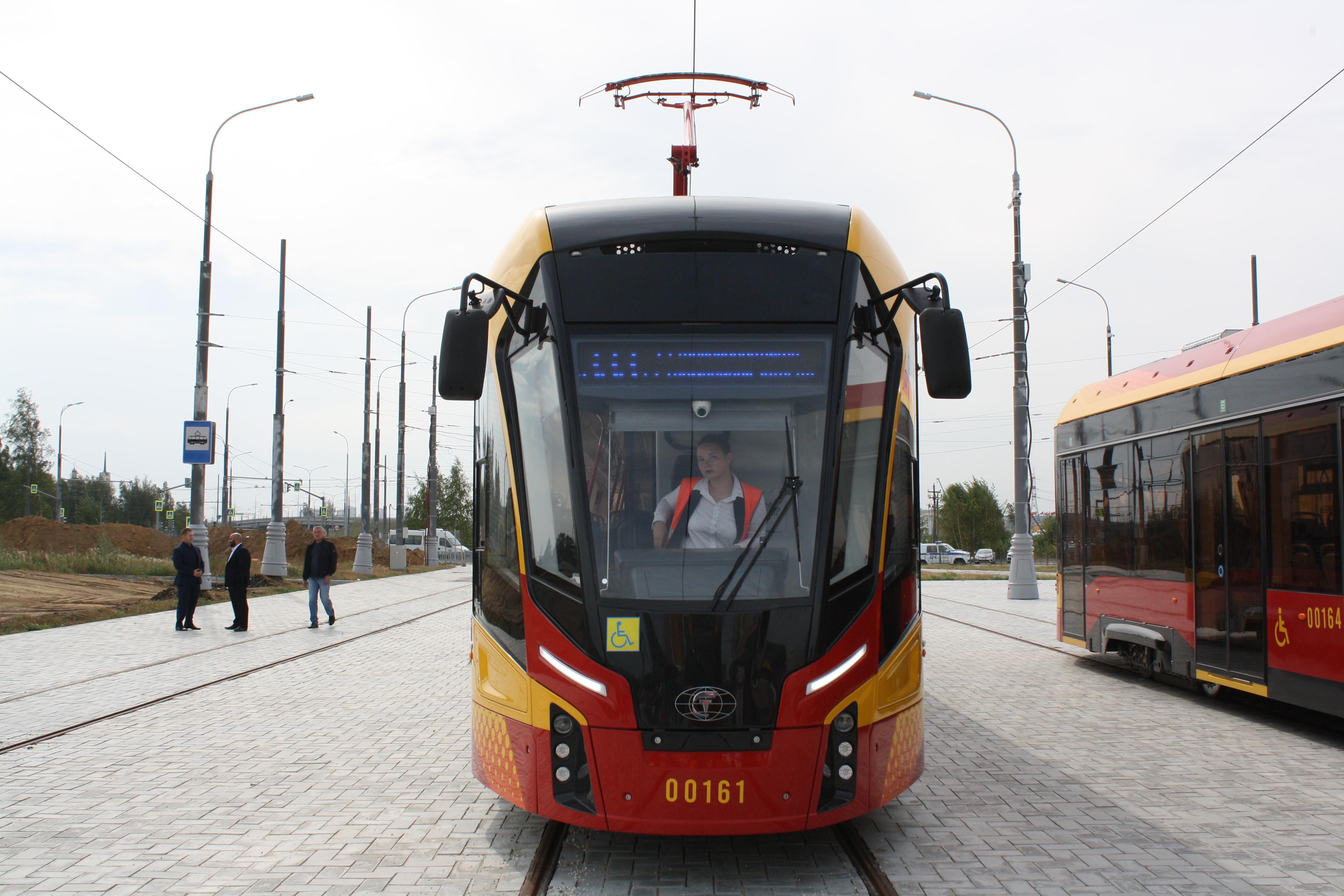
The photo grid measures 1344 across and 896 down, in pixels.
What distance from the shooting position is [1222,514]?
902cm

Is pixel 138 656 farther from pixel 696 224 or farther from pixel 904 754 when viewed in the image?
pixel 904 754

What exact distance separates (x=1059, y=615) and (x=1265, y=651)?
14.6ft

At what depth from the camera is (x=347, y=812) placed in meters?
5.99

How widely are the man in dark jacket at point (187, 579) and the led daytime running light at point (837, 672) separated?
42.0 feet

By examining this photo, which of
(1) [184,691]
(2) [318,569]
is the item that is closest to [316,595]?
(2) [318,569]

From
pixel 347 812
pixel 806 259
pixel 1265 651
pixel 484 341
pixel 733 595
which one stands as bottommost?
pixel 347 812

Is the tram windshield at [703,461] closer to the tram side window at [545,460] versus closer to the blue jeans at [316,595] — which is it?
the tram side window at [545,460]

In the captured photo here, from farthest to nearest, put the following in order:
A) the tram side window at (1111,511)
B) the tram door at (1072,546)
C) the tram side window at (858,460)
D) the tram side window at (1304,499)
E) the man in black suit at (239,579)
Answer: the man in black suit at (239,579) < the tram door at (1072,546) < the tram side window at (1111,511) < the tram side window at (1304,499) < the tram side window at (858,460)

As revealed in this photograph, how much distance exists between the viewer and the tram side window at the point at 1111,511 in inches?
427

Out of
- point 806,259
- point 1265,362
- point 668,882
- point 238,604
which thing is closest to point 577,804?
point 668,882

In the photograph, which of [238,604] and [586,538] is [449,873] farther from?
[238,604]

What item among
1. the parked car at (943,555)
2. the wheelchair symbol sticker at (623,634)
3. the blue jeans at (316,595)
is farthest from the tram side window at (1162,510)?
the parked car at (943,555)

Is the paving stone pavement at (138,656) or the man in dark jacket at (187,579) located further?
the man in dark jacket at (187,579)

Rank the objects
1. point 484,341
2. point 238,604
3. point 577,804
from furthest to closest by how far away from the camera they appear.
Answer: point 238,604 → point 484,341 → point 577,804
